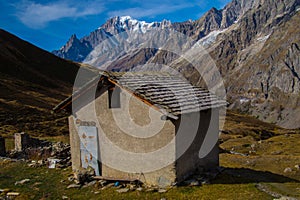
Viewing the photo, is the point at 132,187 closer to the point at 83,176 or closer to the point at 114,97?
the point at 83,176

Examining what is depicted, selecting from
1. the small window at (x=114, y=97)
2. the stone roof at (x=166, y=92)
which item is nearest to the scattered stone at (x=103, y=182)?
the small window at (x=114, y=97)

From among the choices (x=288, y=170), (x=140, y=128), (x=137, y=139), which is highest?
(x=140, y=128)

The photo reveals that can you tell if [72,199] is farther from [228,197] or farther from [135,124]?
[228,197]

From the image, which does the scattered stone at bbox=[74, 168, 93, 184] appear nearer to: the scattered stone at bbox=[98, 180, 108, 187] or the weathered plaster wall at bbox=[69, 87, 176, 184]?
the weathered plaster wall at bbox=[69, 87, 176, 184]

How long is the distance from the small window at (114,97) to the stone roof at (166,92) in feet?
1.57

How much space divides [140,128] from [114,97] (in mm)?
2279

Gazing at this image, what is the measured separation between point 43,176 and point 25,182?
1.22m

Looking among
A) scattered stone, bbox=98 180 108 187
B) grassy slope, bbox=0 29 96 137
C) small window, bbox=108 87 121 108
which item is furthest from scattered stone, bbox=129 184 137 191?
grassy slope, bbox=0 29 96 137

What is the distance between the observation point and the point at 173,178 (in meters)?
14.1

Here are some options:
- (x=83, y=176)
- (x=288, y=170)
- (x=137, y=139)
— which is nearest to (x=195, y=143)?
(x=137, y=139)

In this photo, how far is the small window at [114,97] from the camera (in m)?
15.3

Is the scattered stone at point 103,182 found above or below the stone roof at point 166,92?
below

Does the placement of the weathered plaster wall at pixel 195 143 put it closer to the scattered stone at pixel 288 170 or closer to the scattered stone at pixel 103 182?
the scattered stone at pixel 103 182

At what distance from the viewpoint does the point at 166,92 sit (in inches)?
640
